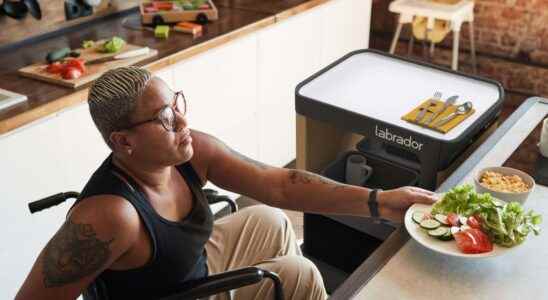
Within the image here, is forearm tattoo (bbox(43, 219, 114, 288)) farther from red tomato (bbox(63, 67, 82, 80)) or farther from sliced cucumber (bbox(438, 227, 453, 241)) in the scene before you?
red tomato (bbox(63, 67, 82, 80))

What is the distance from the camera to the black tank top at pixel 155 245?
4.53ft

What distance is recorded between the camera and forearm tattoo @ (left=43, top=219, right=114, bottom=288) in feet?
4.25

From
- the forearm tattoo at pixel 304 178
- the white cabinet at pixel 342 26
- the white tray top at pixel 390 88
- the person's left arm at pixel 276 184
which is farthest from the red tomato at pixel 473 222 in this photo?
the white cabinet at pixel 342 26

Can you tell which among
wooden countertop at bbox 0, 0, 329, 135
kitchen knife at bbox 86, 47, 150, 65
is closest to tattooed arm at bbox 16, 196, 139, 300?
wooden countertop at bbox 0, 0, 329, 135

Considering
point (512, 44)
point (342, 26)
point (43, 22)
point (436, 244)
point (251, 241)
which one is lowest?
point (512, 44)

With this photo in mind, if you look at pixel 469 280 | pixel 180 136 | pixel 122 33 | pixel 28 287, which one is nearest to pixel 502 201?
pixel 469 280

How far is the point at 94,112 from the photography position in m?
1.35

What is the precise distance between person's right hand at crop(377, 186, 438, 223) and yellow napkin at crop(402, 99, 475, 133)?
44 centimetres

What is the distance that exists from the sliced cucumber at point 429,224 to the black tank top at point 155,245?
531mm

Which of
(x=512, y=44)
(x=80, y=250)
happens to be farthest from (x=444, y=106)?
(x=512, y=44)

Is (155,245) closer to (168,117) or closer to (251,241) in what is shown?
(168,117)

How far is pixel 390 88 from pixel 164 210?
1.08 meters

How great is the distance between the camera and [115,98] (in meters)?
1.32

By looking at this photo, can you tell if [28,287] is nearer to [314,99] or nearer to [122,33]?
[314,99]
